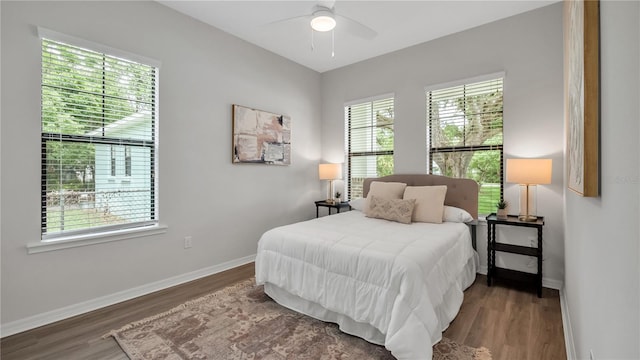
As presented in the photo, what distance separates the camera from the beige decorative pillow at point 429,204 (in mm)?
3174

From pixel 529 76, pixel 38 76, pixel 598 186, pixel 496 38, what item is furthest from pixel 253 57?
pixel 598 186

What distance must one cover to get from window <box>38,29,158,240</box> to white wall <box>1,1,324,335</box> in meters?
0.09

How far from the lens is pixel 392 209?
323 cm

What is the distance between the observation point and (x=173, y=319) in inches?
93.6

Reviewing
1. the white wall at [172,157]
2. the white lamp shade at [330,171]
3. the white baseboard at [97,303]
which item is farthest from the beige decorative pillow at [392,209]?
the white baseboard at [97,303]

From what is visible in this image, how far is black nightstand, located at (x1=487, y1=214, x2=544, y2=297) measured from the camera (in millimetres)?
2803

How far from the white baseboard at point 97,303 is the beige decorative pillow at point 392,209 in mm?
2035

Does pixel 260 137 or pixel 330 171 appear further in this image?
pixel 330 171

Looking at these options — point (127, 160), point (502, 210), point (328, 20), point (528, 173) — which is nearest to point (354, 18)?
point (328, 20)

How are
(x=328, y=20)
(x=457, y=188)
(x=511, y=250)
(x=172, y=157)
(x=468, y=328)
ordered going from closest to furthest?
(x=468, y=328) → (x=328, y=20) → (x=511, y=250) → (x=172, y=157) → (x=457, y=188)

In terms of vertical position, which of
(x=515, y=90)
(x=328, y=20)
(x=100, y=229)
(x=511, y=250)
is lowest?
(x=511, y=250)

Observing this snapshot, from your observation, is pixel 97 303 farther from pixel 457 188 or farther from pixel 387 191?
pixel 457 188

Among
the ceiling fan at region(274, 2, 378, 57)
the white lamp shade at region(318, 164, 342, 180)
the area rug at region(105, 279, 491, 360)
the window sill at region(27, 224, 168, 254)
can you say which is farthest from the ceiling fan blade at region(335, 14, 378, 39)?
the window sill at region(27, 224, 168, 254)

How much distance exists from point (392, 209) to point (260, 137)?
6.77ft
